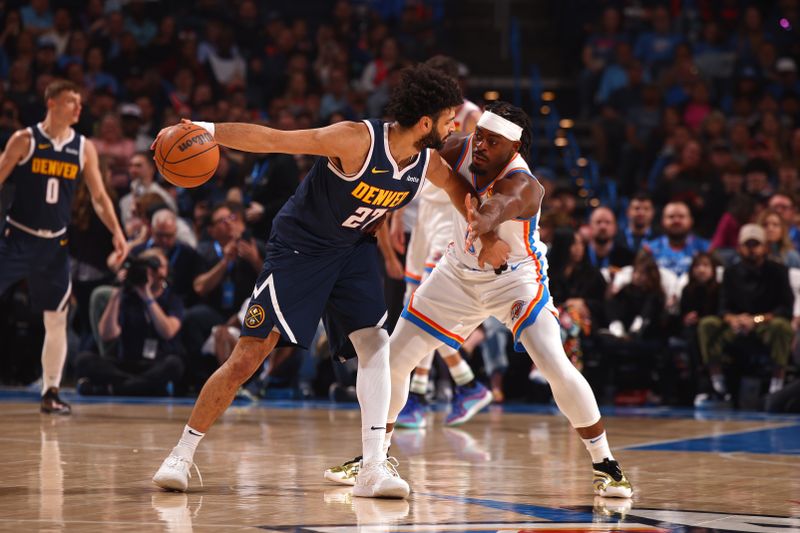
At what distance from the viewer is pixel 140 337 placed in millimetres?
11492

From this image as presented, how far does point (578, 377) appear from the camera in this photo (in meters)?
6.01

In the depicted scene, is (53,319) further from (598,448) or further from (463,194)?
(598,448)

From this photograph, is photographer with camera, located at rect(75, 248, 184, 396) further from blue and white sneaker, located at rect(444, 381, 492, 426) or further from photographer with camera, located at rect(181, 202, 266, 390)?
blue and white sneaker, located at rect(444, 381, 492, 426)

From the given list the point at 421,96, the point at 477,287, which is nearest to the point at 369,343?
the point at 477,287

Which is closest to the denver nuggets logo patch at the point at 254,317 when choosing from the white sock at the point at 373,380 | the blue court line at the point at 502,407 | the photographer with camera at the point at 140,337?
the white sock at the point at 373,380

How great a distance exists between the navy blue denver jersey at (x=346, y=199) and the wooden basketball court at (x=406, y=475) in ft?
3.91

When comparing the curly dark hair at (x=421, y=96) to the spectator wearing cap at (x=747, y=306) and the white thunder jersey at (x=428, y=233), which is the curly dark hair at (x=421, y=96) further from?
the spectator wearing cap at (x=747, y=306)

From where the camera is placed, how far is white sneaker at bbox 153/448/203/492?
18.7 ft

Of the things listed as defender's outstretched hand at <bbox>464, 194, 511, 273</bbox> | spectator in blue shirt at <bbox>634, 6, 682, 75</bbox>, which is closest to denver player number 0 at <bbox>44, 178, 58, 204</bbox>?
defender's outstretched hand at <bbox>464, 194, 511, 273</bbox>

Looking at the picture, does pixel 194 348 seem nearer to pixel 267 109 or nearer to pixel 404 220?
pixel 404 220

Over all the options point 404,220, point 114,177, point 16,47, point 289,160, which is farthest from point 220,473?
point 16,47

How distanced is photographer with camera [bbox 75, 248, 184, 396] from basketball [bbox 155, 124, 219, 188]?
240 inches

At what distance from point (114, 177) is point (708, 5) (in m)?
8.82

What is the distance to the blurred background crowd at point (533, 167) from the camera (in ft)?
37.7
